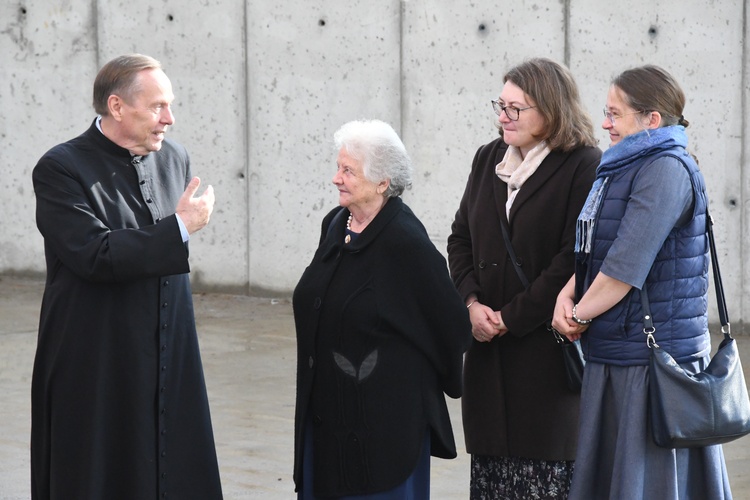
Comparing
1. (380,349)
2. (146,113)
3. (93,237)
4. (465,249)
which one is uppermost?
(146,113)

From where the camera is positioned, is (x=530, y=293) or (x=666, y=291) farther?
(x=530, y=293)

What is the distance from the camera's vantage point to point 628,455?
3.58m

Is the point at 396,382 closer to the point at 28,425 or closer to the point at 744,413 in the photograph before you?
the point at 744,413

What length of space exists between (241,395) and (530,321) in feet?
9.64

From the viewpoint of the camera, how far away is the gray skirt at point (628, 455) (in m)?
3.58

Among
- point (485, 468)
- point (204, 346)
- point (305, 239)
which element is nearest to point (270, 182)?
point (305, 239)

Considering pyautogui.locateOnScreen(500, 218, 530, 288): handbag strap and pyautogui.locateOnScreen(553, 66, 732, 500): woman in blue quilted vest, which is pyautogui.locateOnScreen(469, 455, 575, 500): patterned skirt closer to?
pyautogui.locateOnScreen(553, 66, 732, 500): woman in blue quilted vest

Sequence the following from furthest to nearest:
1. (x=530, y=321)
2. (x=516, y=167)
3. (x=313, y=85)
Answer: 1. (x=313, y=85)
2. (x=516, y=167)
3. (x=530, y=321)

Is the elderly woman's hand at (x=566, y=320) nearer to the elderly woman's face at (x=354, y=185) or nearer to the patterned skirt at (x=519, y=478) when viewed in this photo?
the patterned skirt at (x=519, y=478)

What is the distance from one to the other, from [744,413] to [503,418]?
0.80 meters

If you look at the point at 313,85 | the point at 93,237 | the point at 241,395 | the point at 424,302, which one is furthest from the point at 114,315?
the point at 313,85

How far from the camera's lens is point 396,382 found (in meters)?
3.69

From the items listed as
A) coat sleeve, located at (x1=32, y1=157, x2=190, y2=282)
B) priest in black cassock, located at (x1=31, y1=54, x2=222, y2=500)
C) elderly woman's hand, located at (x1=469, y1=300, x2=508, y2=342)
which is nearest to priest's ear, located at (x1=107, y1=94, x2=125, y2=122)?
priest in black cassock, located at (x1=31, y1=54, x2=222, y2=500)

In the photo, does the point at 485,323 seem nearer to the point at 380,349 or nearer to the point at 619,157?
the point at 380,349
